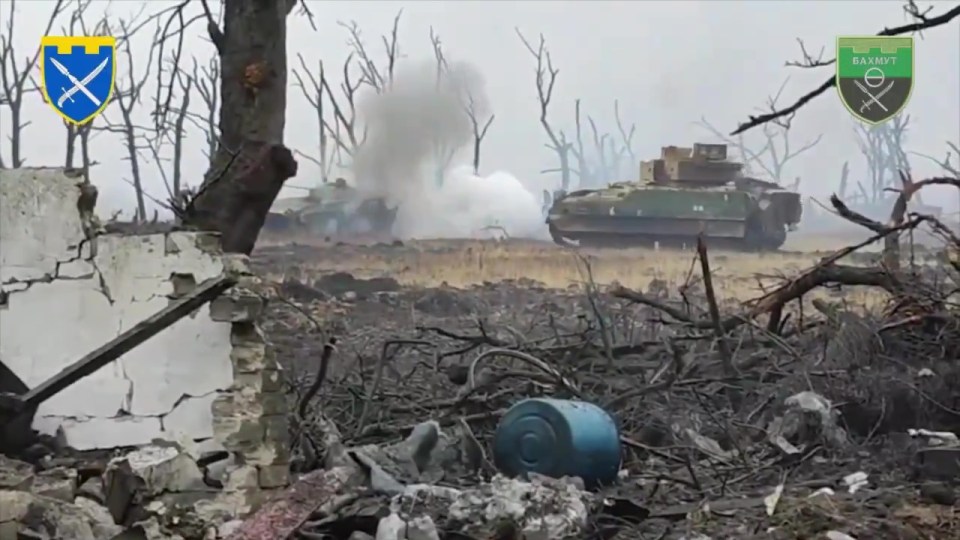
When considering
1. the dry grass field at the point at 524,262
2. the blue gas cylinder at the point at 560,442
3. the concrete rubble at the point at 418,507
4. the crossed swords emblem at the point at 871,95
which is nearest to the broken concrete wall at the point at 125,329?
the concrete rubble at the point at 418,507

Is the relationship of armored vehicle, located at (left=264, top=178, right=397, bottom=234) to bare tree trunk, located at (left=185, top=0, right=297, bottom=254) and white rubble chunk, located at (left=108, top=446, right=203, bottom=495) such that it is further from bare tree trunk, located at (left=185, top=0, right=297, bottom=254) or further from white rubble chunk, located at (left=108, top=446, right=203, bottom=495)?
white rubble chunk, located at (left=108, top=446, right=203, bottom=495)

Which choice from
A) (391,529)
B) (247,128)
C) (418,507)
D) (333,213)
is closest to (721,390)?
(418,507)

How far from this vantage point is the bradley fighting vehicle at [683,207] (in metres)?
15.5

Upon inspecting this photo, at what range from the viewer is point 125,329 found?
4840 mm

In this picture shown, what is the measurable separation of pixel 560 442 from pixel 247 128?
Answer: 3.43 meters

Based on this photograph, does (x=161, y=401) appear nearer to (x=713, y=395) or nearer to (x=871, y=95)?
(x=713, y=395)

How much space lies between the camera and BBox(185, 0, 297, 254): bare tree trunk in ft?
24.1

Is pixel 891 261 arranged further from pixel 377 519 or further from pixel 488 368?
pixel 377 519

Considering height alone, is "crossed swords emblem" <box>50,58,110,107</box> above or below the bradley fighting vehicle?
above

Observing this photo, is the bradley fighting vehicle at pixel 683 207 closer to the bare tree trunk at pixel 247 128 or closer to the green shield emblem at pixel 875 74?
the green shield emblem at pixel 875 74

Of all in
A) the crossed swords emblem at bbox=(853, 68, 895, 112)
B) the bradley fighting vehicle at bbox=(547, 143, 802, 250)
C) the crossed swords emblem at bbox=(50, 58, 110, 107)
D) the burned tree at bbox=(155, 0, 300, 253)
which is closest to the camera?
the burned tree at bbox=(155, 0, 300, 253)

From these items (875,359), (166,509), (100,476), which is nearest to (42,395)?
(100,476)

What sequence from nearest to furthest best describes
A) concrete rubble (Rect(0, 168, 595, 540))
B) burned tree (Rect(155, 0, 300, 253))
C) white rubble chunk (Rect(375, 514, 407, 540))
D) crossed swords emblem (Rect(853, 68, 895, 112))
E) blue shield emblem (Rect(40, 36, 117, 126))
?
white rubble chunk (Rect(375, 514, 407, 540)), concrete rubble (Rect(0, 168, 595, 540)), burned tree (Rect(155, 0, 300, 253)), crossed swords emblem (Rect(853, 68, 895, 112)), blue shield emblem (Rect(40, 36, 117, 126))

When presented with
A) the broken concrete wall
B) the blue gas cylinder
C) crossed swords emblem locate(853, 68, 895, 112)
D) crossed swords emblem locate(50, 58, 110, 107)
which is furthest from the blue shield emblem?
crossed swords emblem locate(853, 68, 895, 112)
